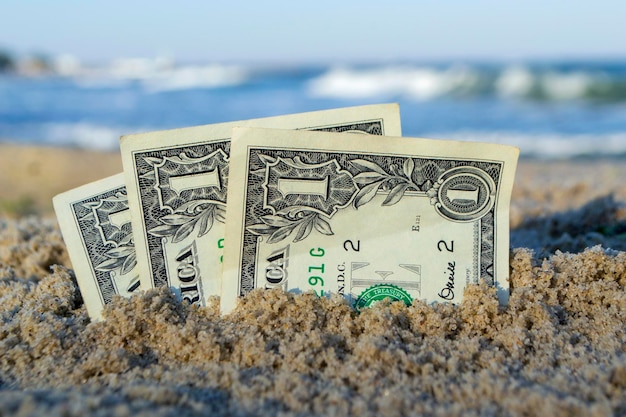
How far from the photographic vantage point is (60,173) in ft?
23.0

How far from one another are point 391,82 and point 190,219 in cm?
2235

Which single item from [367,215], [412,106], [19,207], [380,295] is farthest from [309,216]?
[412,106]

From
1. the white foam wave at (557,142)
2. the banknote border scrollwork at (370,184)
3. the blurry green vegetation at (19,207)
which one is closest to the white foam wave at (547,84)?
the white foam wave at (557,142)

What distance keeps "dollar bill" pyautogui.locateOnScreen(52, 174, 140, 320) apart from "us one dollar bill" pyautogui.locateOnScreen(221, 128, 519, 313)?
1.29ft

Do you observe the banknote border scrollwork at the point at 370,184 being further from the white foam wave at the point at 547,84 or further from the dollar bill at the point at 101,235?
the white foam wave at the point at 547,84

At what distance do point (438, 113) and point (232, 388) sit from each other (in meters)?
13.6

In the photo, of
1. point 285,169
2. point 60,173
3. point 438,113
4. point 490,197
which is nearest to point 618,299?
point 490,197

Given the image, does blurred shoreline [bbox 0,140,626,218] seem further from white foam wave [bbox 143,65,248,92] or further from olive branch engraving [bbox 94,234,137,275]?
white foam wave [bbox 143,65,248,92]

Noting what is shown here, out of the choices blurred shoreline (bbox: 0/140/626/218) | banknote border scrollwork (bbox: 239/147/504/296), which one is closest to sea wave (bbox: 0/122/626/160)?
blurred shoreline (bbox: 0/140/626/218)

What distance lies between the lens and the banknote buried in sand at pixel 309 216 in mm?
1738

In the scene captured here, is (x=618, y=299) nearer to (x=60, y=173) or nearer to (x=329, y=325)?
(x=329, y=325)

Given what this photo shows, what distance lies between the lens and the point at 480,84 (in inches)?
768

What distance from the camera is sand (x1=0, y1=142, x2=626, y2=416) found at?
119 centimetres

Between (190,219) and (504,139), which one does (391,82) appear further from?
(190,219)
